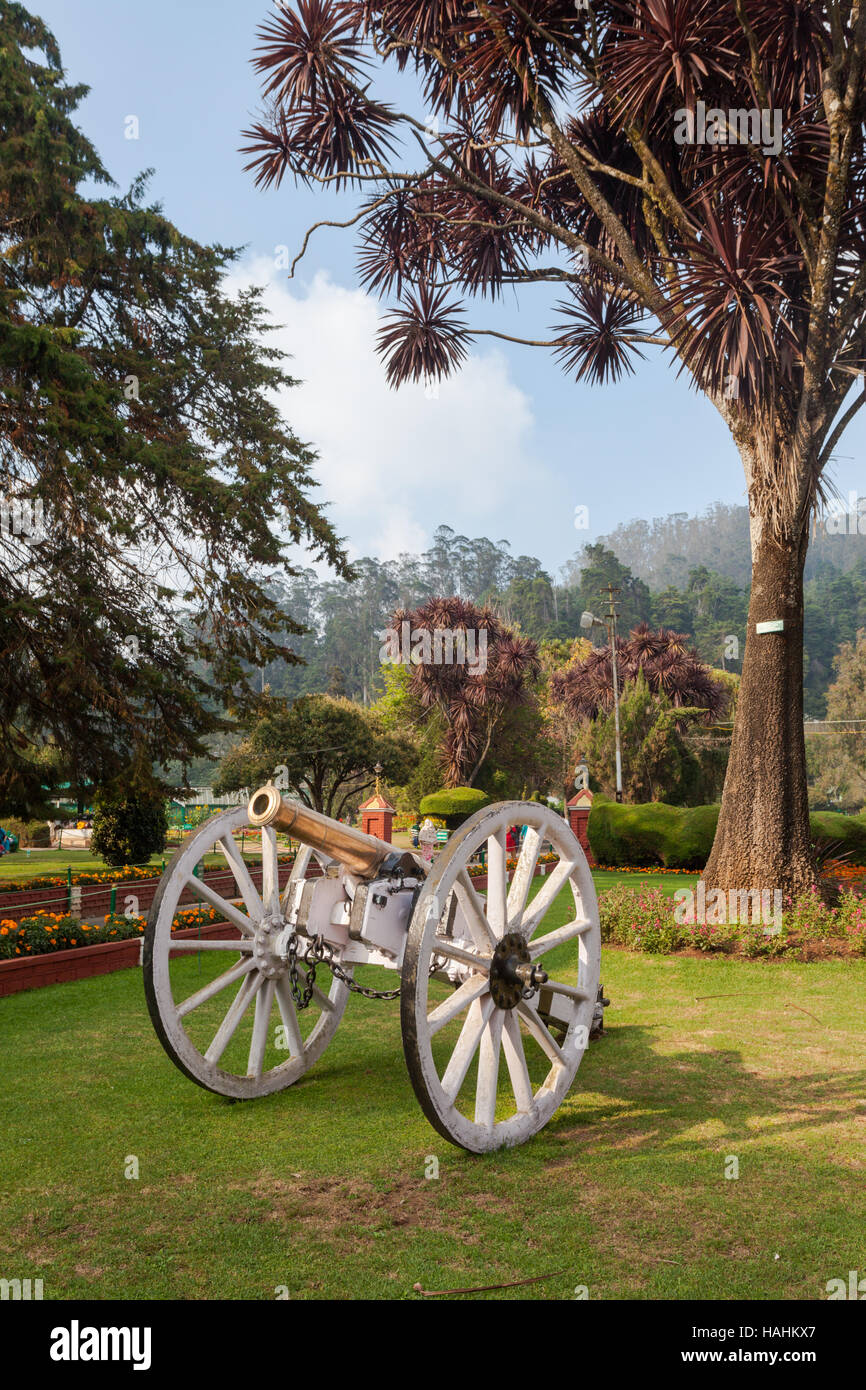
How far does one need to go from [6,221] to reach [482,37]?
20.6 feet

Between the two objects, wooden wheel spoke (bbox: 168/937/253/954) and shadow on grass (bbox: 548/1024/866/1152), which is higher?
wooden wheel spoke (bbox: 168/937/253/954)

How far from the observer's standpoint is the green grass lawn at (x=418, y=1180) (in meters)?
3.16

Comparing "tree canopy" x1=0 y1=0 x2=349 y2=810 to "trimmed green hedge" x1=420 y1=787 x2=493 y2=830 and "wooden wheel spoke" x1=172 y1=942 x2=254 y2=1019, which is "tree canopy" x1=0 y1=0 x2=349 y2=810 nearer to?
"wooden wheel spoke" x1=172 y1=942 x2=254 y2=1019

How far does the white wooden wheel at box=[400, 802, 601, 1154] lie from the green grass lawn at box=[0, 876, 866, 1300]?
0.76 ft

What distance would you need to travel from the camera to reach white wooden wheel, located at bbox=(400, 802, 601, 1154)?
375 cm

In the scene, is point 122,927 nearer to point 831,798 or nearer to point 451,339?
point 451,339

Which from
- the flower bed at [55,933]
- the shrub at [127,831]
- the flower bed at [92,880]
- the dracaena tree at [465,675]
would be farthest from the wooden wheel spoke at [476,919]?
the dracaena tree at [465,675]

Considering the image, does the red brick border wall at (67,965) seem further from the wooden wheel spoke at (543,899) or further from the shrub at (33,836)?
the shrub at (33,836)

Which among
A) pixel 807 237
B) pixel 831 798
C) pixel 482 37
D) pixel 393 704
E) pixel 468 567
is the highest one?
pixel 468 567

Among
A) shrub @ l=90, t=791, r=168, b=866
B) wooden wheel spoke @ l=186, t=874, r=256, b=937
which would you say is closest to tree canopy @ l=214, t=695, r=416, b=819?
shrub @ l=90, t=791, r=168, b=866

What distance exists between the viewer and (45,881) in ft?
49.2

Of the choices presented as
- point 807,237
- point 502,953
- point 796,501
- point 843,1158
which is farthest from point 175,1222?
point 807,237

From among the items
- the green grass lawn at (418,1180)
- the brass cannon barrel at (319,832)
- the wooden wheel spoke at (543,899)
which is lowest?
the green grass lawn at (418,1180)

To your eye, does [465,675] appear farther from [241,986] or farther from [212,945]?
[212,945]
